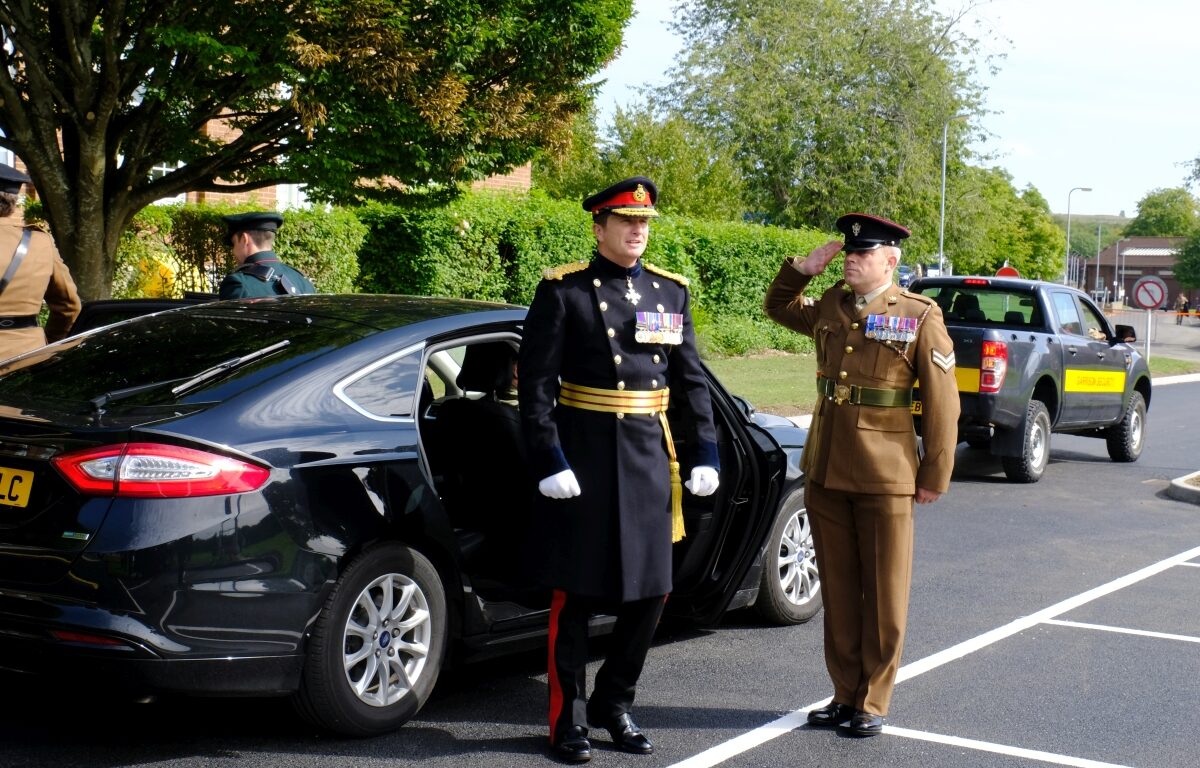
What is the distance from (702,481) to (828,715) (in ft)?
3.76

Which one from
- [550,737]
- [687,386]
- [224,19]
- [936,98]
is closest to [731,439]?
[687,386]

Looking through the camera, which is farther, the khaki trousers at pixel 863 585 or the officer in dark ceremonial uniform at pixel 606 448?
the khaki trousers at pixel 863 585

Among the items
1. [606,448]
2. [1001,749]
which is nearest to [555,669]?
[606,448]

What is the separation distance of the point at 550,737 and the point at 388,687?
1.91 feet

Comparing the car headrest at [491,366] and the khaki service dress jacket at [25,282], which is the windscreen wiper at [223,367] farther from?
the khaki service dress jacket at [25,282]

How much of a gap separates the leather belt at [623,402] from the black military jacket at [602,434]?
18mm

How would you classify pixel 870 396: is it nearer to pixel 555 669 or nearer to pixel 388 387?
pixel 555 669

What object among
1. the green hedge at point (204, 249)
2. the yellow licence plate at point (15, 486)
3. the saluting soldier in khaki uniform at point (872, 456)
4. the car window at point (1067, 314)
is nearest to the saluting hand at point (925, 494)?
the saluting soldier in khaki uniform at point (872, 456)

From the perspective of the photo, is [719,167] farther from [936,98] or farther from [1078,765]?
[1078,765]

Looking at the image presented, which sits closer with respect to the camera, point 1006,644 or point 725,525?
point 725,525

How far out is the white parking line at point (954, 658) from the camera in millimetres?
4895

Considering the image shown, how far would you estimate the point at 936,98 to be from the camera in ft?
139

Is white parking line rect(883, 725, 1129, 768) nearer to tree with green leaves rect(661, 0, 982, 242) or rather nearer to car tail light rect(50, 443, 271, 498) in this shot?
car tail light rect(50, 443, 271, 498)

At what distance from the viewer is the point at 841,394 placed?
17.1ft
